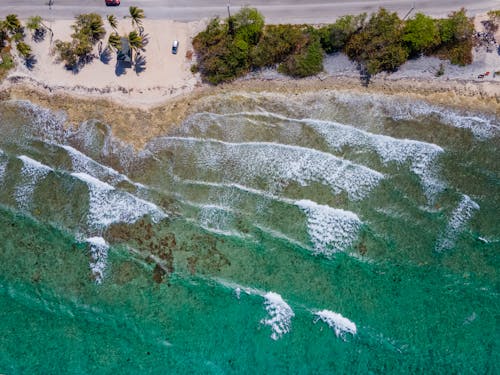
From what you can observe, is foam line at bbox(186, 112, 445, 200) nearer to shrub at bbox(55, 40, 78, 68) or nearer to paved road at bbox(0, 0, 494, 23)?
paved road at bbox(0, 0, 494, 23)

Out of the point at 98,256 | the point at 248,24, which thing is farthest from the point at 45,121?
the point at 248,24

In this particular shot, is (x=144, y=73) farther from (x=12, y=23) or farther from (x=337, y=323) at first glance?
(x=337, y=323)

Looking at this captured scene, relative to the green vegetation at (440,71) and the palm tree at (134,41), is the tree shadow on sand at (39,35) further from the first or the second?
the green vegetation at (440,71)

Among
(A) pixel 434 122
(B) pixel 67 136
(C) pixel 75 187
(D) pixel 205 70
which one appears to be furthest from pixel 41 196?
(A) pixel 434 122

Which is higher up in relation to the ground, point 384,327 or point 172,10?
point 172,10

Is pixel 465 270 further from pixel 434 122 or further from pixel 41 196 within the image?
pixel 41 196

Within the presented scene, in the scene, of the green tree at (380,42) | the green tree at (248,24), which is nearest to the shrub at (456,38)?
the green tree at (380,42)

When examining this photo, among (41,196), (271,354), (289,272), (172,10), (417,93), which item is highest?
(172,10)
